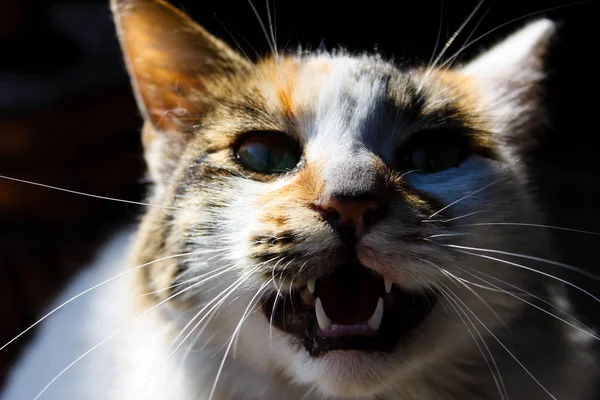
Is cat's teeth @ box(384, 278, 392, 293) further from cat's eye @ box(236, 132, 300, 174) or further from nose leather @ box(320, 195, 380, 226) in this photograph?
cat's eye @ box(236, 132, 300, 174)

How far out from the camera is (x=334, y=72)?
2.60 feet

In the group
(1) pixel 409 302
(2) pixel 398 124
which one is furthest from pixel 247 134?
(1) pixel 409 302

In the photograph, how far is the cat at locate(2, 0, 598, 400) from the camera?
0.63 m

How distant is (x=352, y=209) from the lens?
598 millimetres

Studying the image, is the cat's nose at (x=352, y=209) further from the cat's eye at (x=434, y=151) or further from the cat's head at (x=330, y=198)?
the cat's eye at (x=434, y=151)

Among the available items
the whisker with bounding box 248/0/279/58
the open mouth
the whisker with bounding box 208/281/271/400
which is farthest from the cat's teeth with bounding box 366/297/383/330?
the whisker with bounding box 248/0/279/58

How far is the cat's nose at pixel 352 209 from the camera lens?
600mm

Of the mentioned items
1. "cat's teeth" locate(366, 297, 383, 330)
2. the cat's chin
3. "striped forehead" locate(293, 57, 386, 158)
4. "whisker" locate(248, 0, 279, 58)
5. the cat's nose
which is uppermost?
"whisker" locate(248, 0, 279, 58)

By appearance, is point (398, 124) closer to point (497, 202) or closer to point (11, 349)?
point (497, 202)

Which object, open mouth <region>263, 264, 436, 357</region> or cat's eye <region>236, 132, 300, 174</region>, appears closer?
A: open mouth <region>263, 264, 436, 357</region>

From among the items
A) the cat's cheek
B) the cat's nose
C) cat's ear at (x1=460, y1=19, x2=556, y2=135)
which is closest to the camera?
the cat's nose

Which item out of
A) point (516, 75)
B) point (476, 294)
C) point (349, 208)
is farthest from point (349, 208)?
point (516, 75)

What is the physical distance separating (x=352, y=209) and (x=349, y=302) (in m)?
0.10

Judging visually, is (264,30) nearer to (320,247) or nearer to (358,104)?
(358,104)
